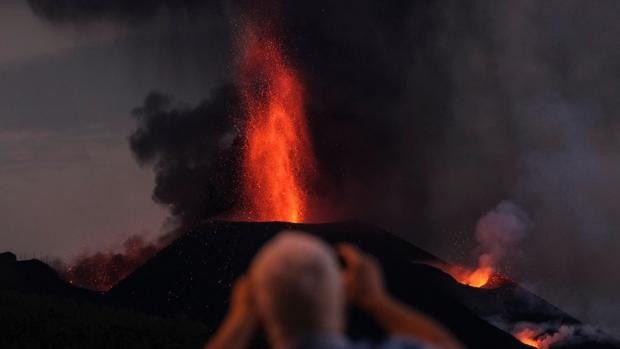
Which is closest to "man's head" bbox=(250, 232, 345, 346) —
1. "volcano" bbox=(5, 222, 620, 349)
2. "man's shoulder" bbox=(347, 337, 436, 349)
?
"man's shoulder" bbox=(347, 337, 436, 349)

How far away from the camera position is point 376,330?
3366 inches

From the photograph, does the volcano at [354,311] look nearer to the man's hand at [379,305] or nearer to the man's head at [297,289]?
the man's hand at [379,305]

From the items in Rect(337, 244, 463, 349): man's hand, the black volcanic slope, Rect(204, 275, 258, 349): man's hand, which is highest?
the black volcanic slope

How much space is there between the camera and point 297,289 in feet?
11.6

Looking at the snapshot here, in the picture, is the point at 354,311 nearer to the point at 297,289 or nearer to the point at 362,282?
the point at 362,282

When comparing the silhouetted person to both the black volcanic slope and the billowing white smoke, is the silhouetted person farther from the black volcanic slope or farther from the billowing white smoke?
the billowing white smoke

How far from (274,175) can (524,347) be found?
180ft

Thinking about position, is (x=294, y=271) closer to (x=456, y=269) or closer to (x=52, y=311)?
(x=52, y=311)

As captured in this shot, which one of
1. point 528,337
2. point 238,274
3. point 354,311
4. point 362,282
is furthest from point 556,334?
point 362,282

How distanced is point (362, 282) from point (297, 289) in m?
0.31

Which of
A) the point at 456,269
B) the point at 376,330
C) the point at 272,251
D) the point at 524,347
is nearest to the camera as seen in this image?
the point at 272,251

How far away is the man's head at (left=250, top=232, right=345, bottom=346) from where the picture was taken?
3537 millimetres

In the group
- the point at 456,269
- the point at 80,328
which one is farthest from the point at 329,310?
the point at 456,269

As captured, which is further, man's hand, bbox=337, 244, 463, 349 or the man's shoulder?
man's hand, bbox=337, 244, 463, 349
